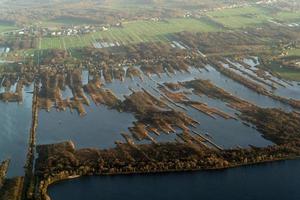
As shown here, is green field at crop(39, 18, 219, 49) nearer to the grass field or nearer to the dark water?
the grass field

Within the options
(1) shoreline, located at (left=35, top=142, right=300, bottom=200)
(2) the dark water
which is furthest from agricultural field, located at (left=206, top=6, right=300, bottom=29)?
(2) the dark water

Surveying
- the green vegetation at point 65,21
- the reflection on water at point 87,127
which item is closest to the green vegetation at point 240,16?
the green vegetation at point 65,21

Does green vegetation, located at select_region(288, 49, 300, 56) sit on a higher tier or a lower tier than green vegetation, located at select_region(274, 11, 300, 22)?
lower

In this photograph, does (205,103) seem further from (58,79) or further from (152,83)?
(58,79)

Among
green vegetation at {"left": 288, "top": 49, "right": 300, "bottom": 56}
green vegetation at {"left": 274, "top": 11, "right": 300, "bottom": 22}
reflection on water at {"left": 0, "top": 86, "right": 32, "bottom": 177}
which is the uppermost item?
green vegetation at {"left": 274, "top": 11, "right": 300, "bottom": 22}

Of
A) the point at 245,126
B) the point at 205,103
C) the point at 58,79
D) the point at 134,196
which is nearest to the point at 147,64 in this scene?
the point at 58,79

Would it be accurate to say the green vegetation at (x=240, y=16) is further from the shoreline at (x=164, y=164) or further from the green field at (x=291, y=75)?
the shoreline at (x=164, y=164)

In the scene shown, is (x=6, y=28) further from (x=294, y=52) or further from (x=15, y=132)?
(x=294, y=52)
